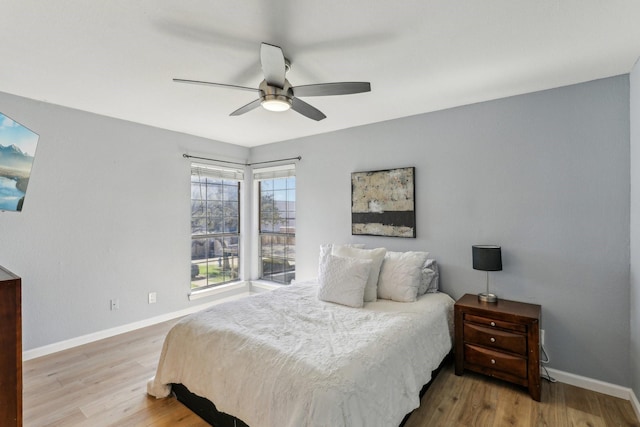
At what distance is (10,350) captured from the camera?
1050mm

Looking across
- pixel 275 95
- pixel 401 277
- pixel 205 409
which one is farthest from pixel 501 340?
pixel 275 95

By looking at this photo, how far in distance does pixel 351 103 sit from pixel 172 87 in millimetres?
1594

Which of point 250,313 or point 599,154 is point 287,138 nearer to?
point 250,313

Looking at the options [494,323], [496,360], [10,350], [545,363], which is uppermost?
[10,350]

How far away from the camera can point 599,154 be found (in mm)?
2359

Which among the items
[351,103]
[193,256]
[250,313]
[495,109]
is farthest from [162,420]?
[495,109]

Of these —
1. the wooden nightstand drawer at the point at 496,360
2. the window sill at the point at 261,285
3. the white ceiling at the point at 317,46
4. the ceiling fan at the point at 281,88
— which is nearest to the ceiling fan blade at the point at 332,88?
the ceiling fan at the point at 281,88

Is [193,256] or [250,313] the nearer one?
[250,313]

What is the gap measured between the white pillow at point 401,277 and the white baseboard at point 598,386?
1.29 meters

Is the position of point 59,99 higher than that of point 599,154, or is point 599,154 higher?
point 59,99

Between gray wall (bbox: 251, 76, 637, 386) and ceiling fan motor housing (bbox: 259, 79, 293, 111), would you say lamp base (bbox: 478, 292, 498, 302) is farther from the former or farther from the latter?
ceiling fan motor housing (bbox: 259, 79, 293, 111)

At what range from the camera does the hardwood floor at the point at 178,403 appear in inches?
79.7

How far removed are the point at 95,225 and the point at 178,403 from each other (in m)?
2.14

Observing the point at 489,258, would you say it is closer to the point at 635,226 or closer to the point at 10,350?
the point at 635,226
